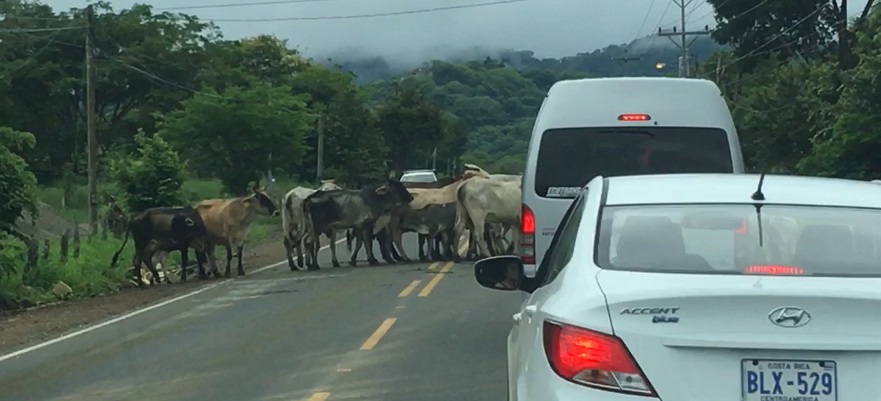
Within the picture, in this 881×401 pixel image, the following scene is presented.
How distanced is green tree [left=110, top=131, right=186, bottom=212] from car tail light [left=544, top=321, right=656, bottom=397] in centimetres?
2516

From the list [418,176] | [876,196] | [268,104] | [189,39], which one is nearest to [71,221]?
[268,104]

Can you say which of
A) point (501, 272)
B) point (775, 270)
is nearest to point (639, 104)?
point (501, 272)

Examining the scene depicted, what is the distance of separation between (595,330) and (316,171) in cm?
5842

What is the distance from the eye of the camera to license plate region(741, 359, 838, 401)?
461 centimetres

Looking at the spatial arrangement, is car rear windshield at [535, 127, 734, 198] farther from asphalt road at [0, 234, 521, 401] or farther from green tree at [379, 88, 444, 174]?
green tree at [379, 88, 444, 174]

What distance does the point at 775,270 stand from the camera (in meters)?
5.02

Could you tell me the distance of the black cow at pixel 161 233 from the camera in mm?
23734

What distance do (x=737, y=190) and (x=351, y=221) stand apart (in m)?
20.8

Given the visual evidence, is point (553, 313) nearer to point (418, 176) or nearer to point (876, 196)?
point (876, 196)

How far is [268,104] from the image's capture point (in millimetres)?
43156

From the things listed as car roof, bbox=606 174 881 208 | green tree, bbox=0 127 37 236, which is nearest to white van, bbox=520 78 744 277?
car roof, bbox=606 174 881 208

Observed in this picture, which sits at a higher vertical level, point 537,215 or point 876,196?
point 876,196

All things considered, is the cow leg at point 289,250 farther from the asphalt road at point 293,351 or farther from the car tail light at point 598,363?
the car tail light at point 598,363

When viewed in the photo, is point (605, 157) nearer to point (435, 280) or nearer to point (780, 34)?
point (435, 280)
